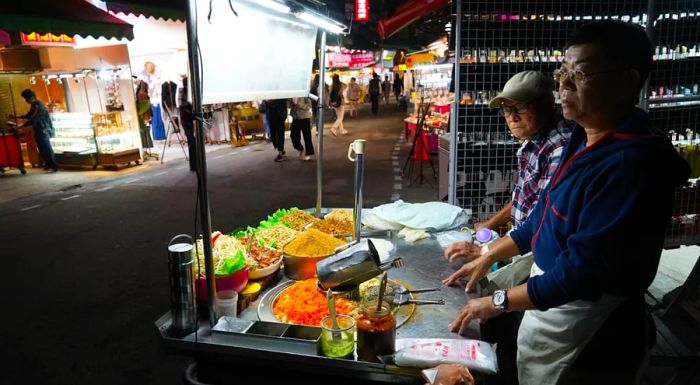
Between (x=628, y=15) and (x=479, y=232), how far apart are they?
11.9 ft

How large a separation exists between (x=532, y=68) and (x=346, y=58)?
25996 mm

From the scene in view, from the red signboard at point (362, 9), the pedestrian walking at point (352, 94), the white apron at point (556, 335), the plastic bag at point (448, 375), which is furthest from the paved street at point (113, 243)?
the pedestrian walking at point (352, 94)

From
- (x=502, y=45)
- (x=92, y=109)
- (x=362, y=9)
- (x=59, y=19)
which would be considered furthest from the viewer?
(x=362, y=9)

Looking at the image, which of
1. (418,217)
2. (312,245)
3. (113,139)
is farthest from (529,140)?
(113,139)

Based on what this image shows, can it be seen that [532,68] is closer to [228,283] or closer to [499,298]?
[499,298]

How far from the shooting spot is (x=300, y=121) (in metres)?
12.1

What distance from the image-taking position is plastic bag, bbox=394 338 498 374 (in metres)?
1.64

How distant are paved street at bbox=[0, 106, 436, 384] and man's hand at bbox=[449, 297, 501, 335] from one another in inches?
99.2

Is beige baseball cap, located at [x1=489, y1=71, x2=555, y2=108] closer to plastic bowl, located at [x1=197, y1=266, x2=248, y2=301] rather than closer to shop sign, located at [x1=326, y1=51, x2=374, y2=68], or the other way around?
plastic bowl, located at [x1=197, y1=266, x2=248, y2=301]

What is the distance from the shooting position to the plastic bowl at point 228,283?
6.82 ft

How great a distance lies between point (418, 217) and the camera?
3.32 meters

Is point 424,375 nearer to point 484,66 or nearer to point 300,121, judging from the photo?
point 484,66

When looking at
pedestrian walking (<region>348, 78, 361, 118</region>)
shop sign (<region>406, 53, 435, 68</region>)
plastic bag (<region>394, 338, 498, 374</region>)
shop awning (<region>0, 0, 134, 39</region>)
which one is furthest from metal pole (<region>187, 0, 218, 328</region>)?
pedestrian walking (<region>348, 78, 361, 118</region>)

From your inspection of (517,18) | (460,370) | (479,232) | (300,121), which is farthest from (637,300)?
(300,121)
